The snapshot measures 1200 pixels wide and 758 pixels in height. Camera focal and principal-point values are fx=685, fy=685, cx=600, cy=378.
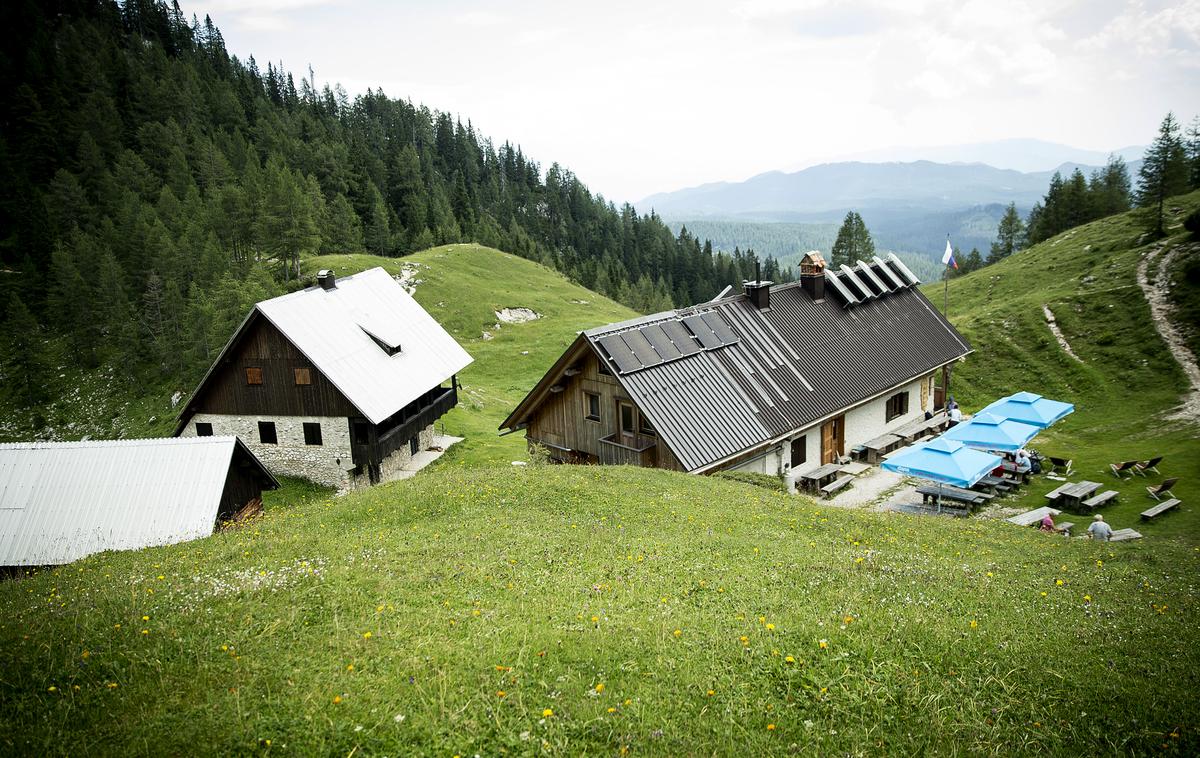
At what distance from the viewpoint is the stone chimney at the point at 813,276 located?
38.7 m

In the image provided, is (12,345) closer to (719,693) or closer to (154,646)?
(154,646)

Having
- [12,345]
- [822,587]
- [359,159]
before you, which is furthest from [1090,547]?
[359,159]

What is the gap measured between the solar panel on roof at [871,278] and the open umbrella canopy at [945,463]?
15.5 metres

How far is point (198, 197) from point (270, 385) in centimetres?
7429

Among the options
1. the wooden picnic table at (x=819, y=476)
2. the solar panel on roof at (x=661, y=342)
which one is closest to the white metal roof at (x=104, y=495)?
the solar panel on roof at (x=661, y=342)

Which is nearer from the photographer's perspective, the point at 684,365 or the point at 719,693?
the point at 719,693

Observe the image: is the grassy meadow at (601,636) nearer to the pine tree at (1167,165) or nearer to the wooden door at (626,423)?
the wooden door at (626,423)

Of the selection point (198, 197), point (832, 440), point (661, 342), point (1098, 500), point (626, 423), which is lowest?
point (1098, 500)

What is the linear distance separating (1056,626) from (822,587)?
3.74 m

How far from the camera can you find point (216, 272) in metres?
78.6

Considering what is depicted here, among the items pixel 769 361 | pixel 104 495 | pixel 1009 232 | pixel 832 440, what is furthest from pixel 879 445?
pixel 1009 232

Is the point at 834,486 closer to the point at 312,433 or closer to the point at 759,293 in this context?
the point at 759,293

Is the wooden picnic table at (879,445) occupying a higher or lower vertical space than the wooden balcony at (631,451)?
lower

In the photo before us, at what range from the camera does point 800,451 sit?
108 feet
